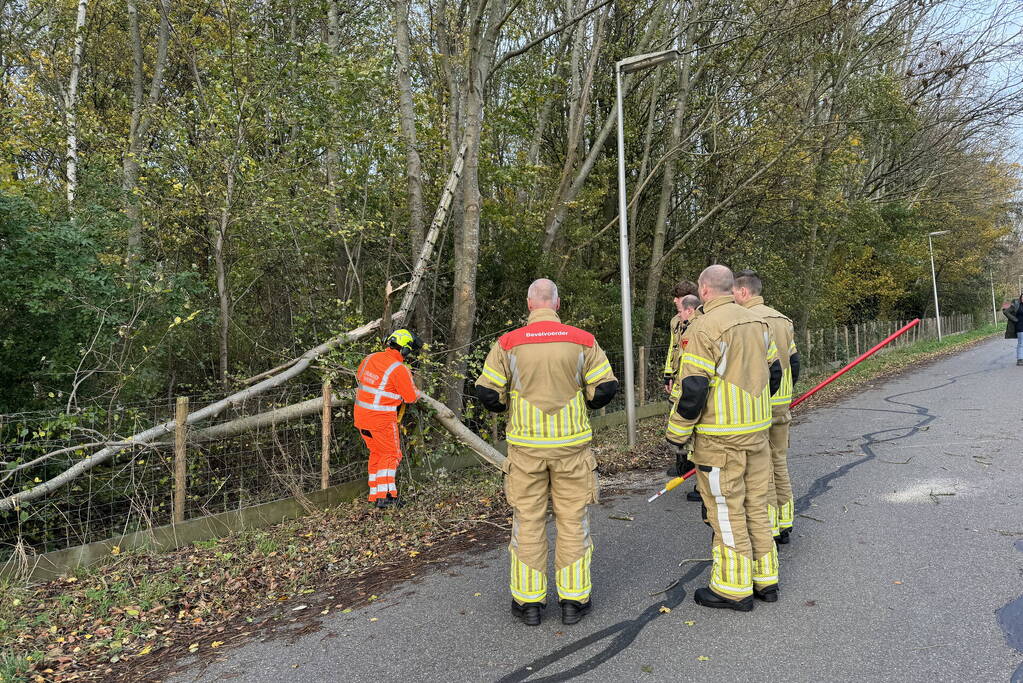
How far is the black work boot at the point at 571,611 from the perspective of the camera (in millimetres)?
3969

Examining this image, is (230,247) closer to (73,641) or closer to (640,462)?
(73,641)

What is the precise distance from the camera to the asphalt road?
3428 mm

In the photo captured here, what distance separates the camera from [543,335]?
4125 millimetres

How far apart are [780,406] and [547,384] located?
2173 millimetres

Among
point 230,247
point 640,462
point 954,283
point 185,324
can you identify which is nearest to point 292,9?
point 230,247

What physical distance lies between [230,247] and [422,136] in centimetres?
340

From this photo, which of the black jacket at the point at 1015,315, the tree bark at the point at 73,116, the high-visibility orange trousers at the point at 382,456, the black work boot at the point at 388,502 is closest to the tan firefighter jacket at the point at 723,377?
the high-visibility orange trousers at the point at 382,456

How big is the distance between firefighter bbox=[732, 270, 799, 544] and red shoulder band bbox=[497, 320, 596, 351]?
158 centimetres

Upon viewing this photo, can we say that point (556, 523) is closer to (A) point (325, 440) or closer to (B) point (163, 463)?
(A) point (325, 440)

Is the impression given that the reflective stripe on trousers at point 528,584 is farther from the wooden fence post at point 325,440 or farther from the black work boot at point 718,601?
the wooden fence post at point 325,440

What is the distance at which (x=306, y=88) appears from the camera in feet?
27.6

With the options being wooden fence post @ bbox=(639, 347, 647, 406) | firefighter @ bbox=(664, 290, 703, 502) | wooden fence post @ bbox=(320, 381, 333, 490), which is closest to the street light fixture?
firefighter @ bbox=(664, 290, 703, 502)

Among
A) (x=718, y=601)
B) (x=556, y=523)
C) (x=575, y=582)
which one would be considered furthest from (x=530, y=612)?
(x=718, y=601)

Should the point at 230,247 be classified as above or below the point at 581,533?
above
